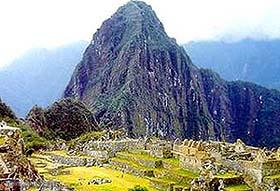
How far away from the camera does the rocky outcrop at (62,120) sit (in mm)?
137500

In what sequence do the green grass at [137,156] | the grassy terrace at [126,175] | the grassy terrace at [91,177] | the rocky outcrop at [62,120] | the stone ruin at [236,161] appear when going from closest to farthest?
the grassy terrace at [91,177]
the grassy terrace at [126,175]
the stone ruin at [236,161]
the green grass at [137,156]
the rocky outcrop at [62,120]

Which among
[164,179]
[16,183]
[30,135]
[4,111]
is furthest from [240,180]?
[4,111]

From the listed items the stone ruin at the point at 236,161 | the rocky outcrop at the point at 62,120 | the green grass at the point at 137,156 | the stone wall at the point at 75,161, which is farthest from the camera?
the rocky outcrop at the point at 62,120

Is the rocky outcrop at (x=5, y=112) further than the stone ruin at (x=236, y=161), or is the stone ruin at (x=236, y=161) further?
the rocky outcrop at (x=5, y=112)

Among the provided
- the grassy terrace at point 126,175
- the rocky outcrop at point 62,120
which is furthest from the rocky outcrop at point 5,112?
the grassy terrace at point 126,175

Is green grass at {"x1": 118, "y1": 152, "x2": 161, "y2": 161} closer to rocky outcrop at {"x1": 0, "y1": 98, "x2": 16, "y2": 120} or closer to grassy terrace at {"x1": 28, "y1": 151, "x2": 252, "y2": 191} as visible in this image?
grassy terrace at {"x1": 28, "y1": 151, "x2": 252, "y2": 191}

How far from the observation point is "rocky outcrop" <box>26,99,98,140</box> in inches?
5413

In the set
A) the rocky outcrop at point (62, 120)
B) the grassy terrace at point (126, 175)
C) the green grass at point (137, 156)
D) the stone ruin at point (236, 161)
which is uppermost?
the stone ruin at point (236, 161)

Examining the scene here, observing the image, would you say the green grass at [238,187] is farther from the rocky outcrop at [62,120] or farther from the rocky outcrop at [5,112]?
the rocky outcrop at [62,120]

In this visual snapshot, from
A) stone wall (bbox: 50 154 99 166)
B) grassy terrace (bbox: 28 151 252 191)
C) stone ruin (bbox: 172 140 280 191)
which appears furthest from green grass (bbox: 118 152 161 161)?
stone wall (bbox: 50 154 99 166)

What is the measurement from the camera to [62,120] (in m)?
150

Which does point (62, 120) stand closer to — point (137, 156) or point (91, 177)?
point (137, 156)

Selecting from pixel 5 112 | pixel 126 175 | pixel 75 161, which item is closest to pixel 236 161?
pixel 126 175

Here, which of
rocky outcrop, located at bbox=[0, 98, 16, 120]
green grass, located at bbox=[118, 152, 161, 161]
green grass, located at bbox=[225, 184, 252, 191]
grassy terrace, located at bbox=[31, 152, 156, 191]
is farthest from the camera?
rocky outcrop, located at bbox=[0, 98, 16, 120]
